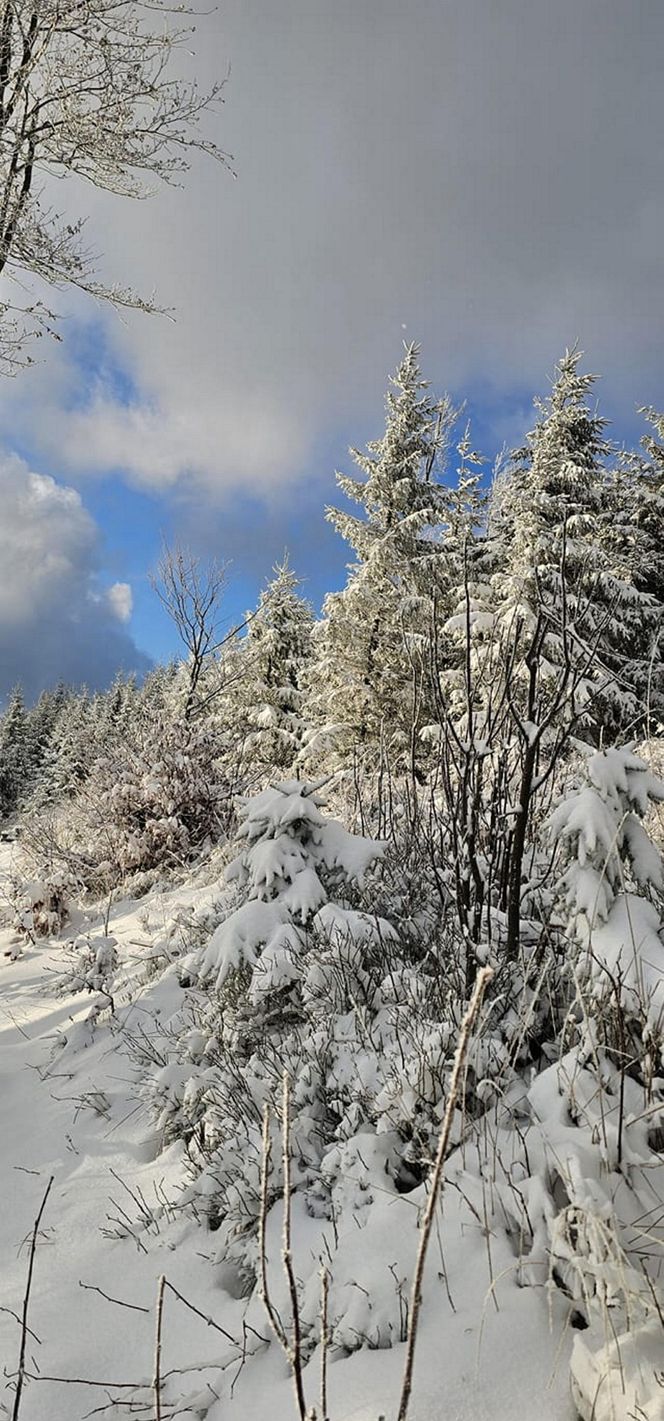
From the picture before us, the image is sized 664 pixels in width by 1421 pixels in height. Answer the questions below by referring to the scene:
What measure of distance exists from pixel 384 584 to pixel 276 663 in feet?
21.1

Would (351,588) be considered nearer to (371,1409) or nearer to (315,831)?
(315,831)

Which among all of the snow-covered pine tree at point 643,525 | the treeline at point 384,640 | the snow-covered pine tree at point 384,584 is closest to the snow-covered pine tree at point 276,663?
the treeline at point 384,640

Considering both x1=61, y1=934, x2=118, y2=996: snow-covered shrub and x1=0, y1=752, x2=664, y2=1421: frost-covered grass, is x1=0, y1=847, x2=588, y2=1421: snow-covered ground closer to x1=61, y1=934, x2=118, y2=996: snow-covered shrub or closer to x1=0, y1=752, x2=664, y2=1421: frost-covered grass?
x1=0, y1=752, x2=664, y2=1421: frost-covered grass

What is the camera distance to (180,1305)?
2.10m

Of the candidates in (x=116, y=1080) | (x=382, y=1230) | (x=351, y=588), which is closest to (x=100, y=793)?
(x=116, y=1080)

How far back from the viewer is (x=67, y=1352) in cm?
201

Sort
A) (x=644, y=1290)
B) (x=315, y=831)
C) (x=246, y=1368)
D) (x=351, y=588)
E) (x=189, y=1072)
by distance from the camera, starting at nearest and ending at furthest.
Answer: (x=644, y=1290) → (x=246, y=1368) → (x=189, y=1072) → (x=315, y=831) → (x=351, y=588)

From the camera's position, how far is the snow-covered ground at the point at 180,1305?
146 cm

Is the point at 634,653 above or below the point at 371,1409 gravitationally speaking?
above

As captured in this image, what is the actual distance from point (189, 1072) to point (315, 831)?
138 cm

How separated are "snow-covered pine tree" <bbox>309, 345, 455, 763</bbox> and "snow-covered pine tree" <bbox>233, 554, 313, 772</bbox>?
2.73 m

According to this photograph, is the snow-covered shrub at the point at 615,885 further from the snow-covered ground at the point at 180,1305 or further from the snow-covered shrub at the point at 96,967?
the snow-covered shrub at the point at 96,967

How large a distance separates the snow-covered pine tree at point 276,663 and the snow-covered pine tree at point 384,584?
2727mm

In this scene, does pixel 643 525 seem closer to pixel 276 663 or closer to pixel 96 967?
pixel 276 663
